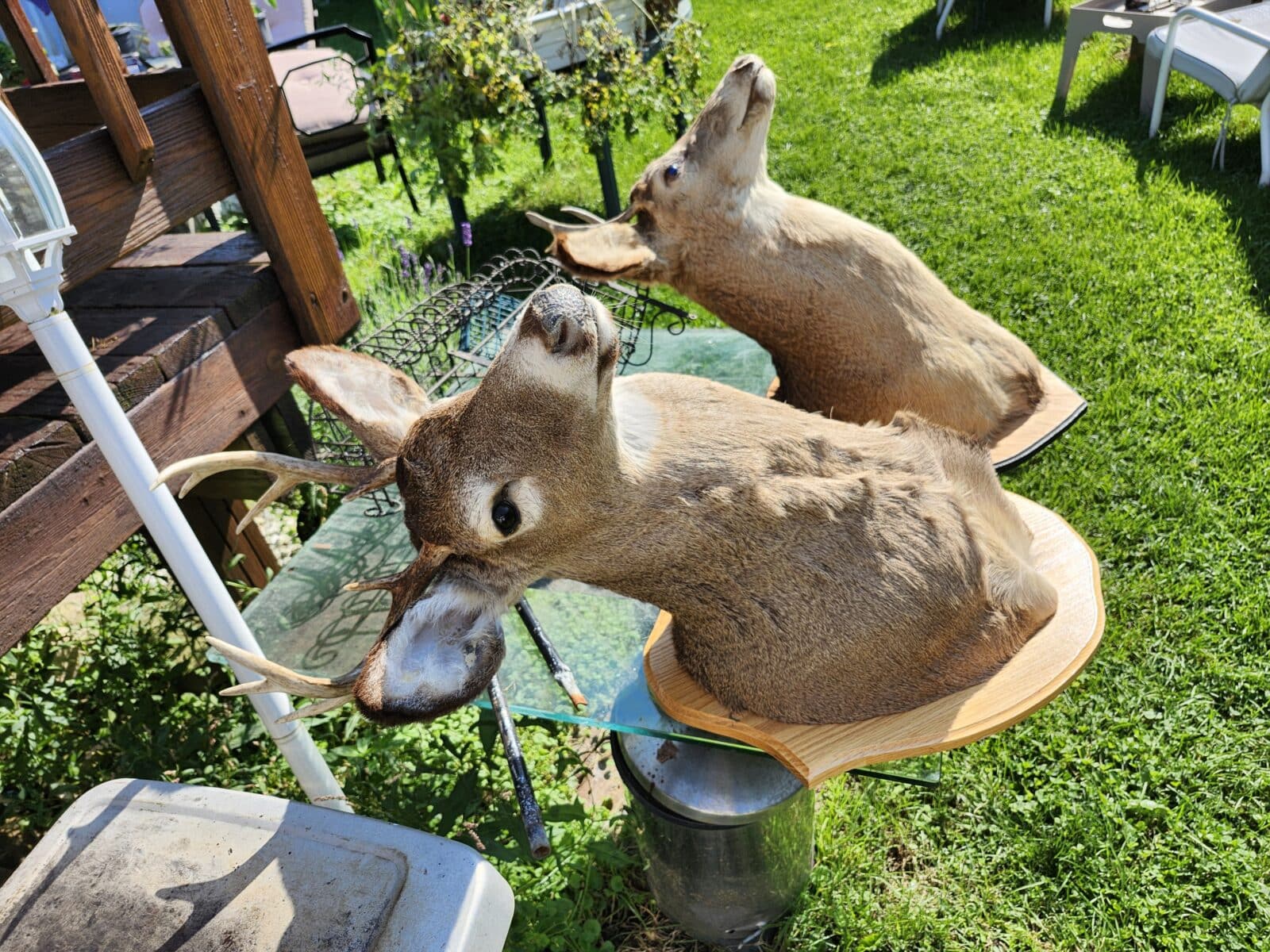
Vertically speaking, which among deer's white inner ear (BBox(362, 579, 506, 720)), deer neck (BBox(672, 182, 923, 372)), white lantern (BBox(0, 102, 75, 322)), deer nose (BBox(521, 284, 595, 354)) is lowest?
deer's white inner ear (BBox(362, 579, 506, 720))

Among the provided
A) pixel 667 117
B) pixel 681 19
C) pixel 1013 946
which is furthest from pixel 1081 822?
pixel 681 19

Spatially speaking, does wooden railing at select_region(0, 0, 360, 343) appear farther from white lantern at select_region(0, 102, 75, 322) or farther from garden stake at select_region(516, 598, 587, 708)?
garden stake at select_region(516, 598, 587, 708)

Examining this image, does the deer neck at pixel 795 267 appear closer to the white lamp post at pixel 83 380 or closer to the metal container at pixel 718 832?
the metal container at pixel 718 832

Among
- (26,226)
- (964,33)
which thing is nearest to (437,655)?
(26,226)

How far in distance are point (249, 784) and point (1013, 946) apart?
239 cm

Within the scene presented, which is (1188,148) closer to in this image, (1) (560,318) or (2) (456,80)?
(2) (456,80)

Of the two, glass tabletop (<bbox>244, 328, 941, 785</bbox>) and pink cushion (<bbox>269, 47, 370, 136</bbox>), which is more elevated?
pink cushion (<bbox>269, 47, 370, 136</bbox>)

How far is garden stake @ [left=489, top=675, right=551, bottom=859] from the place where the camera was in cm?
152

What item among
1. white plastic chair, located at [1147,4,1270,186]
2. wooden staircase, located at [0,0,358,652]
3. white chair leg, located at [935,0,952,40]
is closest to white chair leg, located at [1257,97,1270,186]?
white plastic chair, located at [1147,4,1270,186]

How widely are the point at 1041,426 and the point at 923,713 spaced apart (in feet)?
2.86

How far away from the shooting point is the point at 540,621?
241 cm

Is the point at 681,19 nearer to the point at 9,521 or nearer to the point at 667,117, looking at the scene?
the point at 667,117

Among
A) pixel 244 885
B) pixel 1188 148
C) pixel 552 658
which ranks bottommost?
pixel 1188 148

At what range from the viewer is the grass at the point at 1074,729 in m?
2.52
